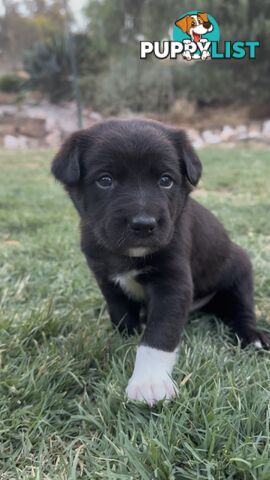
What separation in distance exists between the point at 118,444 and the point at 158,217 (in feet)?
3.09

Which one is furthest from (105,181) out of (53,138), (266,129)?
(53,138)

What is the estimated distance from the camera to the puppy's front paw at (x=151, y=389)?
76.4 inches

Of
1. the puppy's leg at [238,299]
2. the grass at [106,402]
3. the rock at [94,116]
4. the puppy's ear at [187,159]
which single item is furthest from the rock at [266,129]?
the puppy's ear at [187,159]

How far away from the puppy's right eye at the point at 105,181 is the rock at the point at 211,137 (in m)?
15.5

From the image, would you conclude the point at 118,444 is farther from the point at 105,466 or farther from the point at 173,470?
the point at 173,470

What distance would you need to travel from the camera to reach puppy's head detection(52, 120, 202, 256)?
7.06ft

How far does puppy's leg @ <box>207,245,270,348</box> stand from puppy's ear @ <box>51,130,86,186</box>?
45.8 inches

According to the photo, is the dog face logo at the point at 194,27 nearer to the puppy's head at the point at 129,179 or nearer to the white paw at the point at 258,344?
the puppy's head at the point at 129,179

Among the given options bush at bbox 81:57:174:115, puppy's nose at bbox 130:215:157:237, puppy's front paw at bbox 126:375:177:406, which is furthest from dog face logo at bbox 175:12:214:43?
bush at bbox 81:57:174:115

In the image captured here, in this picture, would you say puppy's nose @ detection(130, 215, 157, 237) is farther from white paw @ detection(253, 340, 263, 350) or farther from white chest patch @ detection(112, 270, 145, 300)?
white paw @ detection(253, 340, 263, 350)

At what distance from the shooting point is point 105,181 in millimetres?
2318

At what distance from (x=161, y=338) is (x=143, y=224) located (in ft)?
1.70

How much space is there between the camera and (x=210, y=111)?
789 inches

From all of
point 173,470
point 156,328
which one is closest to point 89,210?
point 156,328
